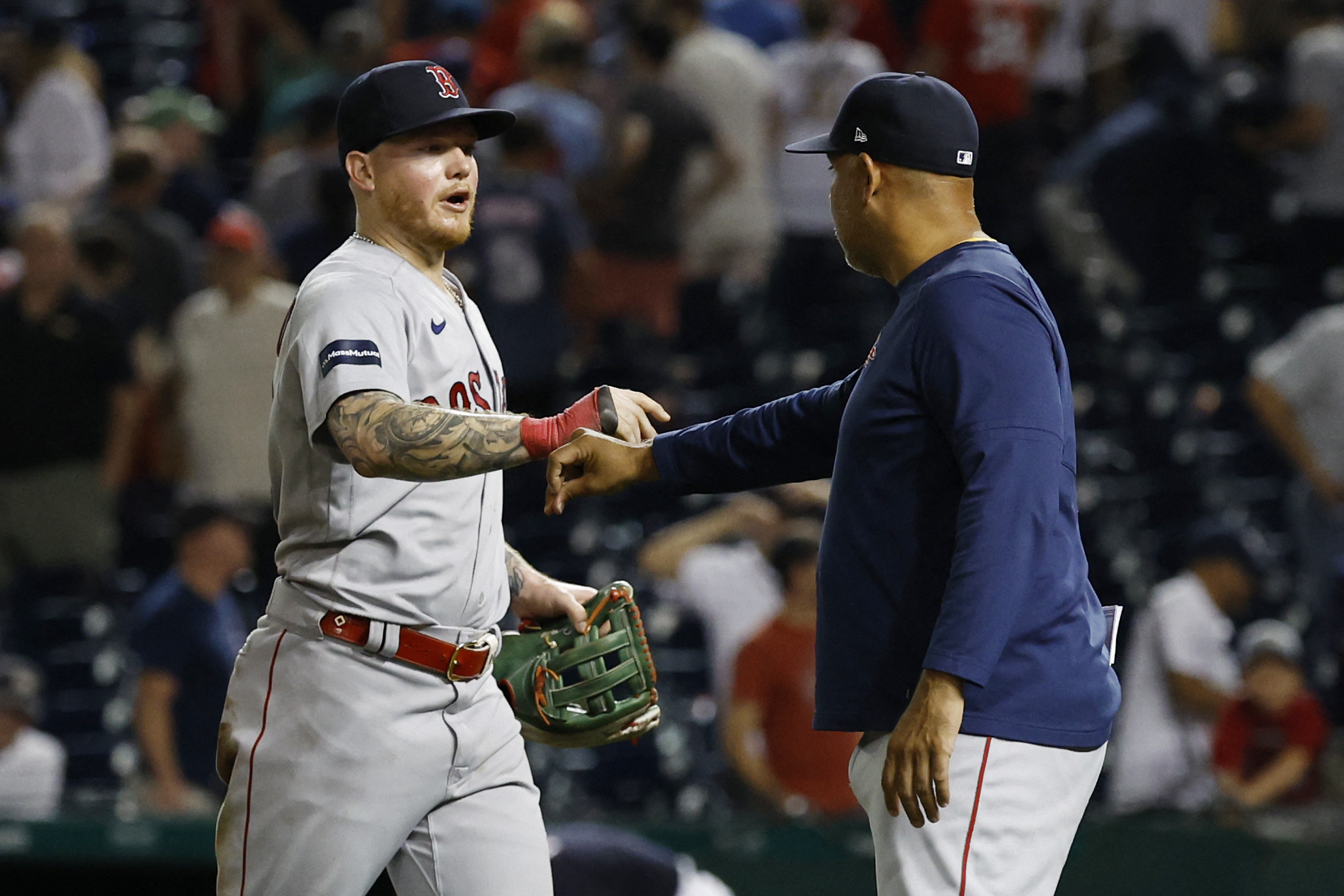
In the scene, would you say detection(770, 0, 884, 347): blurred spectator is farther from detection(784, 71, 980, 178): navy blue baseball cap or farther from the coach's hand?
the coach's hand

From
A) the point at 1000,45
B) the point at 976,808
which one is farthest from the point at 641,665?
the point at 1000,45

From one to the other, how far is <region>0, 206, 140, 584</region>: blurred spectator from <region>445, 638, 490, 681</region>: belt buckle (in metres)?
4.70

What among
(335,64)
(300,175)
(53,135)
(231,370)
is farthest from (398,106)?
(53,135)

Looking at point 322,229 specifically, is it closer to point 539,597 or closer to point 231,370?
point 231,370

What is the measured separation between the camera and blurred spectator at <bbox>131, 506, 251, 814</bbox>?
682 cm

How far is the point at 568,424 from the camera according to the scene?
314cm

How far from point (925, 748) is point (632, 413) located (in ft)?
2.81

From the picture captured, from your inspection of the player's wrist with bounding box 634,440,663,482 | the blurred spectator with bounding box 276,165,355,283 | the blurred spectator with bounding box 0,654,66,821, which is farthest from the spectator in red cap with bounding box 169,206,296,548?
the player's wrist with bounding box 634,440,663,482

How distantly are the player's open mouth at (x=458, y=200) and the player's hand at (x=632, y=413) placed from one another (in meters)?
0.42

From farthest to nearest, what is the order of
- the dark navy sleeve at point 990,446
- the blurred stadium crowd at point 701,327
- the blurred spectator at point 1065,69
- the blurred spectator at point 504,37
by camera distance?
the blurred spectator at point 1065,69 < the blurred spectator at point 504,37 < the blurred stadium crowd at point 701,327 < the dark navy sleeve at point 990,446

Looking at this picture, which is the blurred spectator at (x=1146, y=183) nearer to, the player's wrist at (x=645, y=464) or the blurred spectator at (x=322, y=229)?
the blurred spectator at (x=322, y=229)

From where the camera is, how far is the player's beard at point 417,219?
3.31m

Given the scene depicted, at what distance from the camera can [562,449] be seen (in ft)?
11.0

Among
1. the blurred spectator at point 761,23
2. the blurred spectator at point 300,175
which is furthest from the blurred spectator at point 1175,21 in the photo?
the blurred spectator at point 300,175
